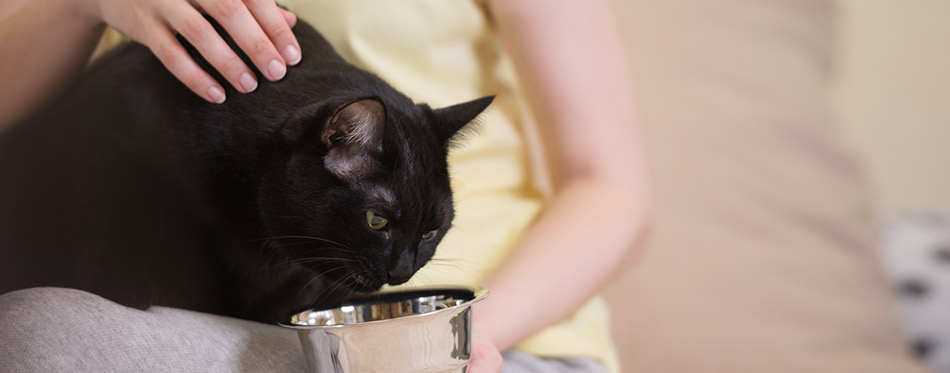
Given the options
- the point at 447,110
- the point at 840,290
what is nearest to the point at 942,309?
the point at 840,290

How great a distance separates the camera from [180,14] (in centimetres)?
38

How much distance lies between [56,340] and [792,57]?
97cm

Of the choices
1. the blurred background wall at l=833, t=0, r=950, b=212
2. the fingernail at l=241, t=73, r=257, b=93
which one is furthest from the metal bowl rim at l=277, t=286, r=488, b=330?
the blurred background wall at l=833, t=0, r=950, b=212

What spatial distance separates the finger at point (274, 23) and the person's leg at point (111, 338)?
15 centimetres

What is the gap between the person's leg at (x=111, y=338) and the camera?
35 centimetres

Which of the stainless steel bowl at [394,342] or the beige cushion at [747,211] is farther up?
the beige cushion at [747,211]

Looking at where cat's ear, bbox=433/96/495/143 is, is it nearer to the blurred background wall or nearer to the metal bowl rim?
the metal bowl rim

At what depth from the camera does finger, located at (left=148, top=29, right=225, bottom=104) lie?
15.1 inches

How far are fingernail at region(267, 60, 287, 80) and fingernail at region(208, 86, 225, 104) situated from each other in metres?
0.03

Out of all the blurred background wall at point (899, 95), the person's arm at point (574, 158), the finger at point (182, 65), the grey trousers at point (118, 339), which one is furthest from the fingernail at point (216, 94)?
the blurred background wall at point (899, 95)

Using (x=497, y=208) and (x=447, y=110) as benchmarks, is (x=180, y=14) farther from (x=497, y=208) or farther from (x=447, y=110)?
(x=497, y=208)

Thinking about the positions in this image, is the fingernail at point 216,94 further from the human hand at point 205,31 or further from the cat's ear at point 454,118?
the cat's ear at point 454,118

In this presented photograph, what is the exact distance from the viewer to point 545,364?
0.57m

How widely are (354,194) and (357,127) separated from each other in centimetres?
4
